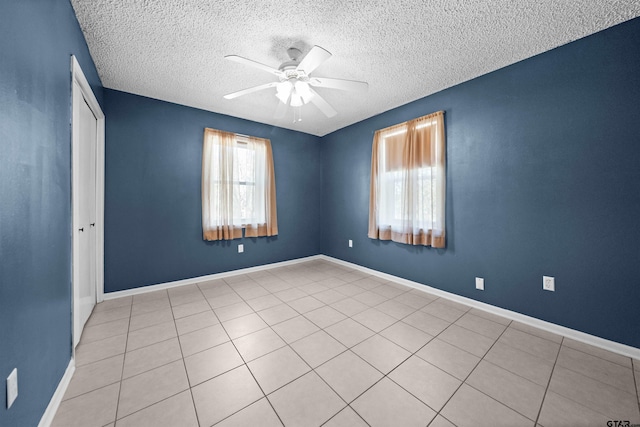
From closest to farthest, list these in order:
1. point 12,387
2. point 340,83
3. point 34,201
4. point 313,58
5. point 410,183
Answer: point 12,387
point 34,201
point 313,58
point 340,83
point 410,183

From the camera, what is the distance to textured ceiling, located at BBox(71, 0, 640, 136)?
1.72 metres

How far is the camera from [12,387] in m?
0.98

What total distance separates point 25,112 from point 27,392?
1336 millimetres

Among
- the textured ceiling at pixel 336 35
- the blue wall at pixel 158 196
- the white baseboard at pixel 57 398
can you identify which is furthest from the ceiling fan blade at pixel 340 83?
the white baseboard at pixel 57 398

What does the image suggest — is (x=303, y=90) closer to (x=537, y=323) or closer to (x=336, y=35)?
(x=336, y=35)

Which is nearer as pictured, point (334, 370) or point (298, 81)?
point (334, 370)

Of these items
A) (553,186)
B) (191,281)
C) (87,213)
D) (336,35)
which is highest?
(336,35)

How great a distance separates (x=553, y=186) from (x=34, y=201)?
3793mm

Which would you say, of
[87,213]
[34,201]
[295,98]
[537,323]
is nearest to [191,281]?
[87,213]

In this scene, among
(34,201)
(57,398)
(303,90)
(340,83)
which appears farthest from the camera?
(303,90)

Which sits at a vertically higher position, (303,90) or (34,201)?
(303,90)

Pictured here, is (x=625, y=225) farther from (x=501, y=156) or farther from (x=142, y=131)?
(x=142, y=131)

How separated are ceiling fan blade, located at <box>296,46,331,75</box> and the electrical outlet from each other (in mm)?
2333

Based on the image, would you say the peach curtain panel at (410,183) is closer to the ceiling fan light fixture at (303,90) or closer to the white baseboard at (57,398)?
the ceiling fan light fixture at (303,90)
